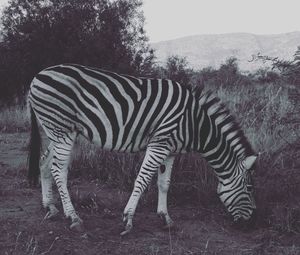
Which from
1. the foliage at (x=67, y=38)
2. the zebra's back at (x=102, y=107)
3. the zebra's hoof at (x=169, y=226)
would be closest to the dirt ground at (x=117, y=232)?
the zebra's hoof at (x=169, y=226)

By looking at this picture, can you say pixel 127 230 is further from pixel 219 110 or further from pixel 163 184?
pixel 219 110

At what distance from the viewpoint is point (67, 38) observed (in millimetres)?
12164

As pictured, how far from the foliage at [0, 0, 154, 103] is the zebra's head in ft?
25.4

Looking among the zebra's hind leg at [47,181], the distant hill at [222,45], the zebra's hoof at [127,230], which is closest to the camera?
the zebra's hoof at [127,230]

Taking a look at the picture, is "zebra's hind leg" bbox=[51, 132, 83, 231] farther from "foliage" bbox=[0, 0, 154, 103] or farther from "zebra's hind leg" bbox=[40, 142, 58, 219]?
"foliage" bbox=[0, 0, 154, 103]

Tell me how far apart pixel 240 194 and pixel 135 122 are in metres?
1.35

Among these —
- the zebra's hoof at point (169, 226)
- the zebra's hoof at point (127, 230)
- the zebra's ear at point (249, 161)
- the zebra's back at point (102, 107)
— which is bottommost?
the zebra's hoof at point (169, 226)

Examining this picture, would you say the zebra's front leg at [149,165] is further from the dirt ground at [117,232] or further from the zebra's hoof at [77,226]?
the zebra's hoof at [77,226]

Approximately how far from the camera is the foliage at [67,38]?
12.0 meters

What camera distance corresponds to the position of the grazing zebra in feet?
15.5

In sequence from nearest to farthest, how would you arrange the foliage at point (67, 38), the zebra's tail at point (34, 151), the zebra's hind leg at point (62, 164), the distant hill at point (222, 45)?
the zebra's hind leg at point (62, 164) → the zebra's tail at point (34, 151) → the foliage at point (67, 38) → the distant hill at point (222, 45)

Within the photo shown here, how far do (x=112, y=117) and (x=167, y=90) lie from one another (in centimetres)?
67

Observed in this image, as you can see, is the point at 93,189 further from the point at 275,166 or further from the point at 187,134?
the point at 275,166

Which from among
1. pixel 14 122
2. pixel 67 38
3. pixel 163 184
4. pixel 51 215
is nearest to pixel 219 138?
pixel 163 184
